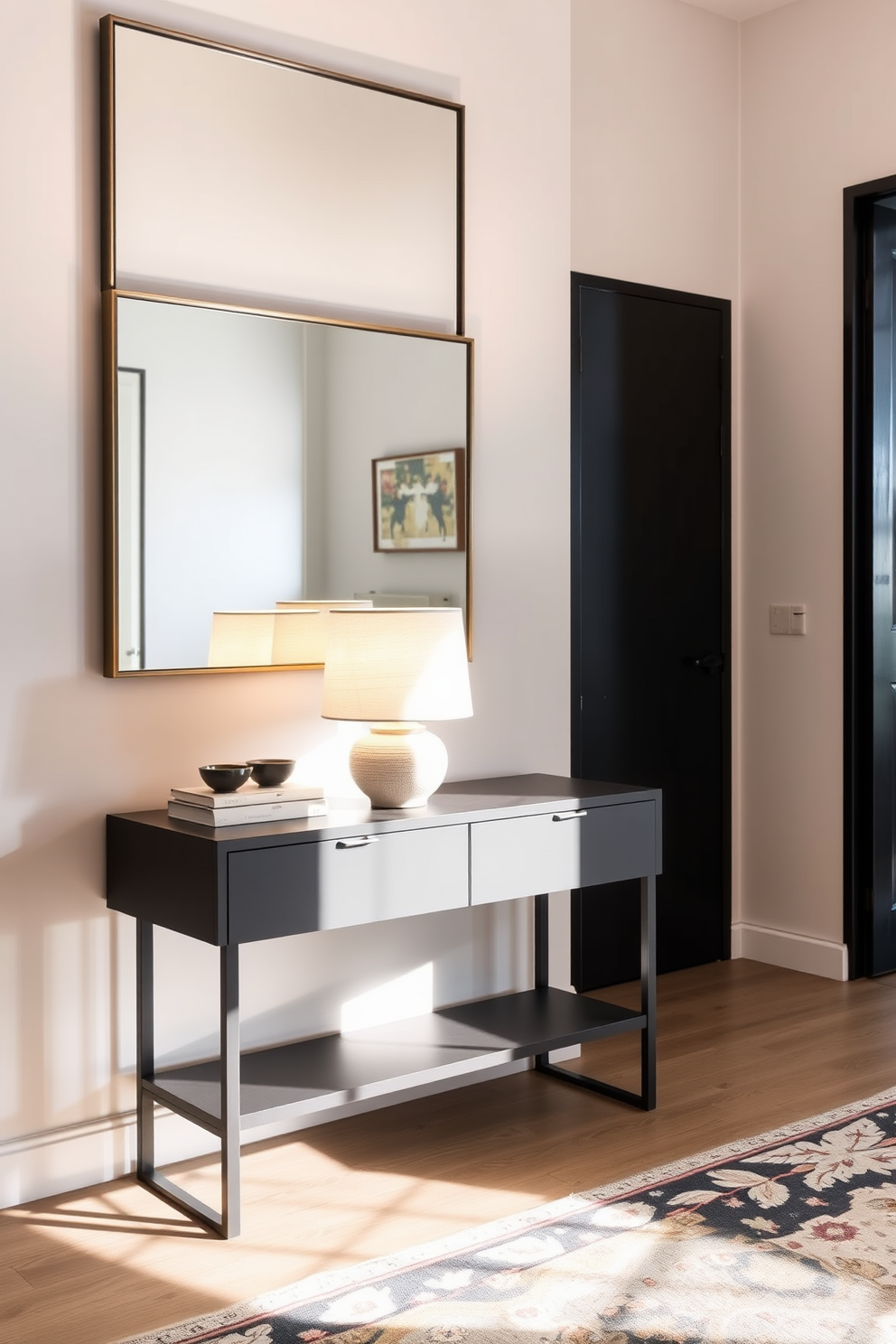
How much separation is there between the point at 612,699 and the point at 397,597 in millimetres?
1171

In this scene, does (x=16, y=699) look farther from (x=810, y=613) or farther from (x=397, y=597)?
(x=810, y=613)

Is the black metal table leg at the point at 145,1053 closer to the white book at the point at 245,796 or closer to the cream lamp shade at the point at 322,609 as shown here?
the white book at the point at 245,796

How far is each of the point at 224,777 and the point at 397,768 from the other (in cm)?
37

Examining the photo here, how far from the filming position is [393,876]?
104 inches

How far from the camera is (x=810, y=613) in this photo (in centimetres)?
421

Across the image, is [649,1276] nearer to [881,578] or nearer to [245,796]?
[245,796]

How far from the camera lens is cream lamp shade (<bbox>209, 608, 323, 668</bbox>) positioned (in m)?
2.83

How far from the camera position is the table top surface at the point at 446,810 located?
2.51m

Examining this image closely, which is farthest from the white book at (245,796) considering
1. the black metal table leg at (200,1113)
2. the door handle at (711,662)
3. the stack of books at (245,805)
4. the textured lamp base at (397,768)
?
the door handle at (711,662)

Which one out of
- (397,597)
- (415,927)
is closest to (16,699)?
(397,597)

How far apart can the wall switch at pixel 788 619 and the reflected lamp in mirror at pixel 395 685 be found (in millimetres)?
1781

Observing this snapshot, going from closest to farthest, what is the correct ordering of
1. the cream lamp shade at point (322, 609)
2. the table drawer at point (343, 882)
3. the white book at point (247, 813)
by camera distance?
the table drawer at point (343, 882) → the white book at point (247, 813) → the cream lamp shade at point (322, 609)

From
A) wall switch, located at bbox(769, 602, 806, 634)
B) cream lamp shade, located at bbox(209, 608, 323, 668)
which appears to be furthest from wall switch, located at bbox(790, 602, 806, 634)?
cream lamp shade, located at bbox(209, 608, 323, 668)

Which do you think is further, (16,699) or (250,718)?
(250,718)
